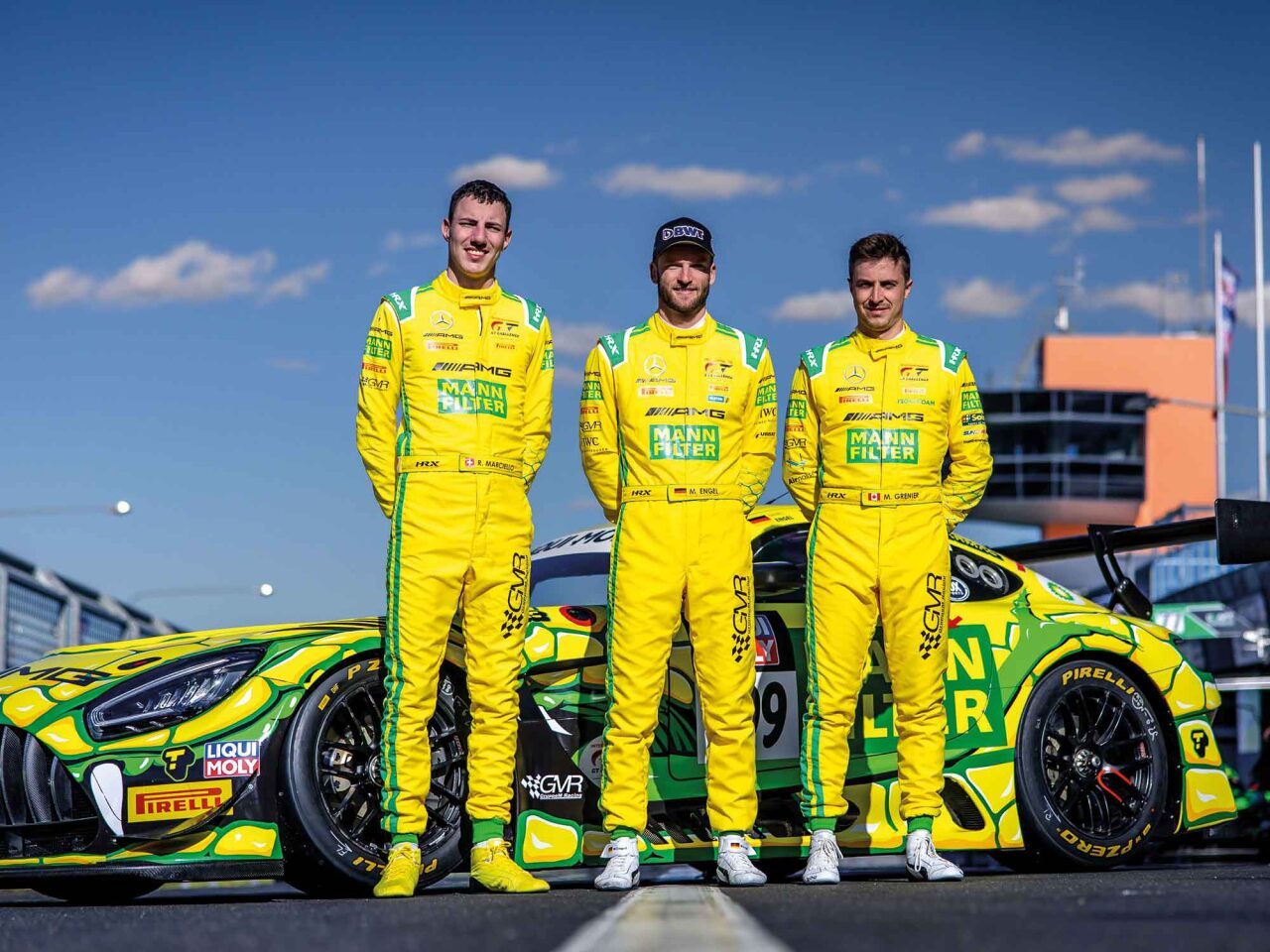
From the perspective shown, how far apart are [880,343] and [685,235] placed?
85 cm

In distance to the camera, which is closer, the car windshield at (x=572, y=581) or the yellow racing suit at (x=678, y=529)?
the yellow racing suit at (x=678, y=529)

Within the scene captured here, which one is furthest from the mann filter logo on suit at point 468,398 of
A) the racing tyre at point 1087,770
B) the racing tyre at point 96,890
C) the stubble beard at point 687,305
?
the racing tyre at point 1087,770

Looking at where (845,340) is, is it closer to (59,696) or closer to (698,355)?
(698,355)

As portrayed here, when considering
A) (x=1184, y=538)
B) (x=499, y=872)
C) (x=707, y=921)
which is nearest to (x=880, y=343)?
(x=1184, y=538)

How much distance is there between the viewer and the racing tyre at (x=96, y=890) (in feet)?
19.5

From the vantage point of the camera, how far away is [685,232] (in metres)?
5.92

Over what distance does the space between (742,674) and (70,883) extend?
2509 mm

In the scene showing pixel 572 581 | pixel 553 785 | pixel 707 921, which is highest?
pixel 572 581

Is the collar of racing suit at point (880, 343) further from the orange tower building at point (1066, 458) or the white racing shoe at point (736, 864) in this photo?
the orange tower building at point (1066, 458)

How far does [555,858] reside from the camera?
5770mm

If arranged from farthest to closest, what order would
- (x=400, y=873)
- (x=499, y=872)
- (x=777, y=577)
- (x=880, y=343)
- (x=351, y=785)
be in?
(x=777, y=577), (x=880, y=343), (x=351, y=785), (x=499, y=872), (x=400, y=873)

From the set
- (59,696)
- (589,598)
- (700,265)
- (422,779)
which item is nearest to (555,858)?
(422,779)

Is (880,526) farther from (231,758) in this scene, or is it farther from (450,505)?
(231,758)

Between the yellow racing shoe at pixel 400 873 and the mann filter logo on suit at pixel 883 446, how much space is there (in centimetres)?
208
